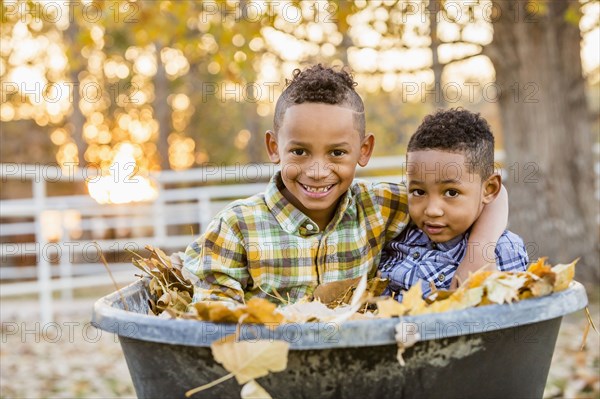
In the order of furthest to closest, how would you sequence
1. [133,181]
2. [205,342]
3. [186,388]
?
[133,181]
[186,388]
[205,342]

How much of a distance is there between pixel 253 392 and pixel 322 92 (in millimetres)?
1025

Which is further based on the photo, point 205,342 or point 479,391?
point 479,391

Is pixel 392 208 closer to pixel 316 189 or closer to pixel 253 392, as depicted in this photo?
pixel 316 189

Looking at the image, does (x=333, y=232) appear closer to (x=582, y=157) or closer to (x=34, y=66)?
(x=582, y=157)

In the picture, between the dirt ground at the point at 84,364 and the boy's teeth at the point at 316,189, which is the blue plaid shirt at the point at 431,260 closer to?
the boy's teeth at the point at 316,189

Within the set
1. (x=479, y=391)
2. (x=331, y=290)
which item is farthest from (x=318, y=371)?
(x=331, y=290)

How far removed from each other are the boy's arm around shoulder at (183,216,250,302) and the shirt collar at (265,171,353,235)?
157mm

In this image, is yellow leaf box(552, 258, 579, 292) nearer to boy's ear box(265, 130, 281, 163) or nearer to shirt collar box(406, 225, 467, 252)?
shirt collar box(406, 225, 467, 252)

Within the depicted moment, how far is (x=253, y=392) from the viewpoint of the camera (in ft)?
4.34

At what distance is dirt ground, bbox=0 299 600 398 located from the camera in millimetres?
4129

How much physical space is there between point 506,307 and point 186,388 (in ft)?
2.15

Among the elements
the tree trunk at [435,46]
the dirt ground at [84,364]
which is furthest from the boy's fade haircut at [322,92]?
the tree trunk at [435,46]

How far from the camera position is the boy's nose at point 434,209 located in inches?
79.8

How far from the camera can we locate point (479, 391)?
4.80 feet
